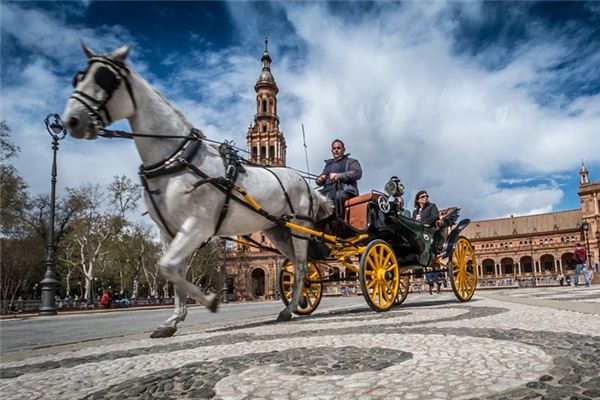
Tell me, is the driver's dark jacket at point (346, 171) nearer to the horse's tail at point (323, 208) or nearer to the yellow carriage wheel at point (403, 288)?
the horse's tail at point (323, 208)

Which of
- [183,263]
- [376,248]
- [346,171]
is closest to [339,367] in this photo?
[183,263]

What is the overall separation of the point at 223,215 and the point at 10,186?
2625 cm

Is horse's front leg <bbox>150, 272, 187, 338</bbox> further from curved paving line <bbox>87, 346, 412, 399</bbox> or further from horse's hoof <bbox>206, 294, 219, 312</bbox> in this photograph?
curved paving line <bbox>87, 346, 412, 399</bbox>

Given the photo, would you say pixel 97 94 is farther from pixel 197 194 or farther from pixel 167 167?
pixel 197 194

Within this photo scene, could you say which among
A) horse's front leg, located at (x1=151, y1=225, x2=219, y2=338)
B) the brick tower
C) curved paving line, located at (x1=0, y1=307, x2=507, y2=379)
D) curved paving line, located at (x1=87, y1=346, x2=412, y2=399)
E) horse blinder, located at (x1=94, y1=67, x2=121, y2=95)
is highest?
the brick tower

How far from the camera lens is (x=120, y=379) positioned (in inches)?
106

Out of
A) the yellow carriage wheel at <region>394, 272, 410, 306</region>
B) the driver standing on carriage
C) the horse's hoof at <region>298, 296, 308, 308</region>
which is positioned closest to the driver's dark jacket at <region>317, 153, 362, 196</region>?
the driver standing on carriage

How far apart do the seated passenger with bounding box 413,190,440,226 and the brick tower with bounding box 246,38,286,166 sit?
56.9 metres

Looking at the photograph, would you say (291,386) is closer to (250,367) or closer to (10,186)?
(250,367)

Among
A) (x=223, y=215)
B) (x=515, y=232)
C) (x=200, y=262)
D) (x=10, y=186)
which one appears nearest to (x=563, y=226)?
(x=515, y=232)

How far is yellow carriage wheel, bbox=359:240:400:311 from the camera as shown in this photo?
20.4 ft

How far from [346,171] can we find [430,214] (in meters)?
2.60

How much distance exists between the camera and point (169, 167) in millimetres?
4363

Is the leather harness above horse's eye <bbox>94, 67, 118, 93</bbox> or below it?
below
